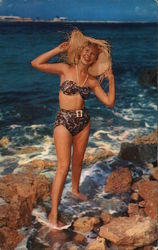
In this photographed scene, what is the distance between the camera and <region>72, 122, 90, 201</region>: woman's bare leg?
Answer: 171 inches

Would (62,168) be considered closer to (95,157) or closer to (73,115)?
(73,115)

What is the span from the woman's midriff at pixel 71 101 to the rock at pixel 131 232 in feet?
4.30

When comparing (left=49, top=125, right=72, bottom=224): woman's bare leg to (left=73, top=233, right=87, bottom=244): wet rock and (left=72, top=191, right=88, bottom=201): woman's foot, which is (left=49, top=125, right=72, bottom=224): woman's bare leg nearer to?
(left=73, top=233, right=87, bottom=244): wet rock

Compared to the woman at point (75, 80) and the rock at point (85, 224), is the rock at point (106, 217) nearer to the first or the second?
the rock at point (85, 224)

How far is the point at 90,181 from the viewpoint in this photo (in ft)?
18.6

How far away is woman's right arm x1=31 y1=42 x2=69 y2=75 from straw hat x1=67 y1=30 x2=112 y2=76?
3.1 inches

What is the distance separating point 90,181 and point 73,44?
2449 millimetres

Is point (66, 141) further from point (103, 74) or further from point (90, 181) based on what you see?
point (90, 181)

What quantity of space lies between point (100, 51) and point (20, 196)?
6.64 feet

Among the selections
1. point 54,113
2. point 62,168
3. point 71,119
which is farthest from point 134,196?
point 54,113

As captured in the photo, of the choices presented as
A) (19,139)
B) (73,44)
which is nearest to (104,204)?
(73,44)

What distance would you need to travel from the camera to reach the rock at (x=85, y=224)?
4.41 m

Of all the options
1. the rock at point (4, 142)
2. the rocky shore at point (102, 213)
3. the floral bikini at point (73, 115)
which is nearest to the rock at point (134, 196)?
the rocky shore at point (102, 213)

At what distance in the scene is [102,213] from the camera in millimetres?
4742
